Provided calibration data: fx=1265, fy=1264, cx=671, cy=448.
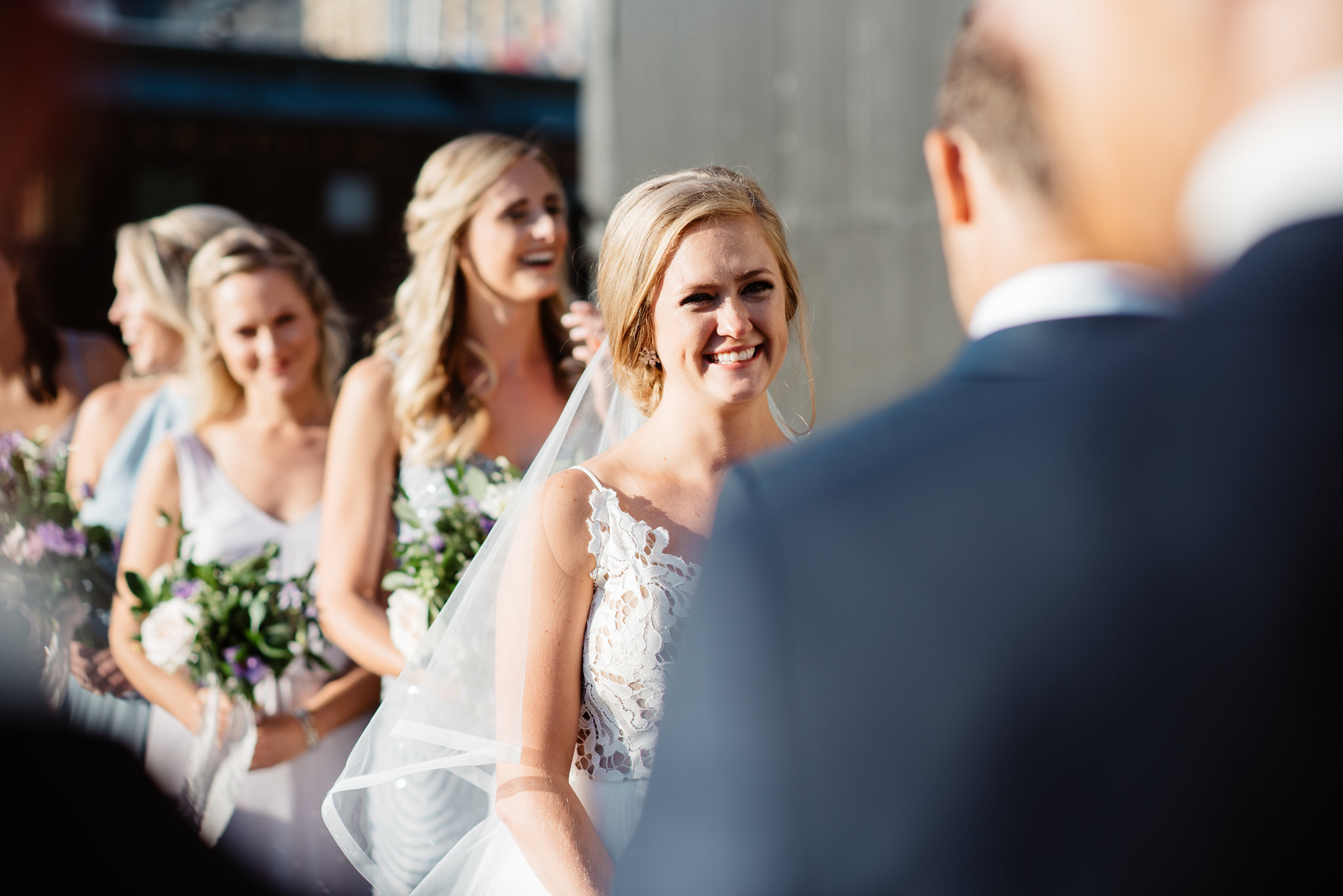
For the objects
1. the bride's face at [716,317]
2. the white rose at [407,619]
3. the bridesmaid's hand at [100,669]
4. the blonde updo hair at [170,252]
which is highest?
the blonde updo hair at [170,252]

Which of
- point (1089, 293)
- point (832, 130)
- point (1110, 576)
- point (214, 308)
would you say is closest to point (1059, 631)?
point (1110, 576)

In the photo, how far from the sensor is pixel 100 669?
390 centimetres

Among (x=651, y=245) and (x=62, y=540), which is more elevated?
(x=651, y=245)

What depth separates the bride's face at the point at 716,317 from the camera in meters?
2.24

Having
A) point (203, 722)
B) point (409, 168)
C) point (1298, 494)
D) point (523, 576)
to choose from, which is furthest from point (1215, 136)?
point (409, 168)

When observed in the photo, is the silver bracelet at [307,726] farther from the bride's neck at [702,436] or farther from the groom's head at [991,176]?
the groom's head at [991,176]

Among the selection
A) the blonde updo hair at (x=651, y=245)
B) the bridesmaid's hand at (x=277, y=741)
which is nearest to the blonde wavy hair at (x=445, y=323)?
the bridesmaid's hand at (x=277, y=741)

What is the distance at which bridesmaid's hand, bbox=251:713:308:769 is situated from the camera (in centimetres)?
337

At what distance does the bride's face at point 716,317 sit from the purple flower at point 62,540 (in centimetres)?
251

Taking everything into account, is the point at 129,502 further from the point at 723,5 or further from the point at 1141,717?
the point at 723,5

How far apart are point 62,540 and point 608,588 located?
2.51 m

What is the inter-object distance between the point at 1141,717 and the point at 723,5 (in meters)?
9.84

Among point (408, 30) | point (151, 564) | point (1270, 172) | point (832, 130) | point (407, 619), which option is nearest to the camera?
point (1270, 172)

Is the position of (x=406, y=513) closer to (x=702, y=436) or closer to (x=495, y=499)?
(x=495, y=499)
